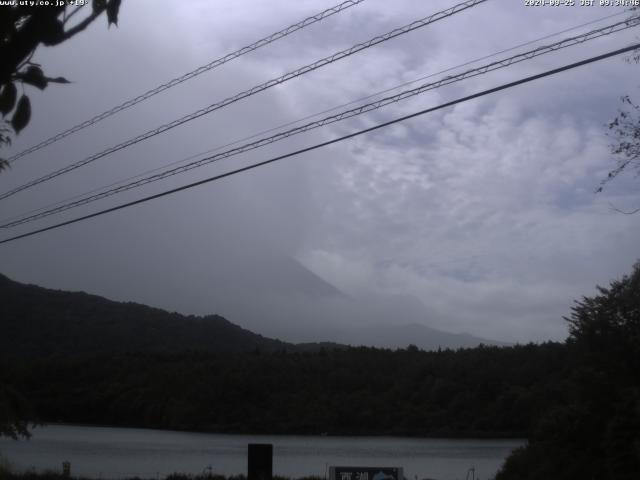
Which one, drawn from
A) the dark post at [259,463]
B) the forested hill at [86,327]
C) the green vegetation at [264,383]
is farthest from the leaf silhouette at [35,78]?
the forested hill at [86,327]

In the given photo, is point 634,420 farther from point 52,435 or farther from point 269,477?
point 52,435

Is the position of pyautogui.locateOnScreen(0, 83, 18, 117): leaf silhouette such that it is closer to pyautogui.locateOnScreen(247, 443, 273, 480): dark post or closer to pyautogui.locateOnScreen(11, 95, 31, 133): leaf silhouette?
pyautogui.locateOnScreen(11, 95, 31, 133): leaf silhouette

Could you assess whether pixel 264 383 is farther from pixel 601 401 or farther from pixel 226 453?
pixel 601 401

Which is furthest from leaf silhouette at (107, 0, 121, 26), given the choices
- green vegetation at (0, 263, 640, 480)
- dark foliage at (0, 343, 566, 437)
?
dark foliage at (0, 343, 566, 437)

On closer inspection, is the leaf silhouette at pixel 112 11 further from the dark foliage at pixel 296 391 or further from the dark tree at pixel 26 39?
the dark foliage at pixel 296 391

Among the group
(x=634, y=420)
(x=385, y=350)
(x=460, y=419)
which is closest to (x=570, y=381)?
(x=634, y=420)
